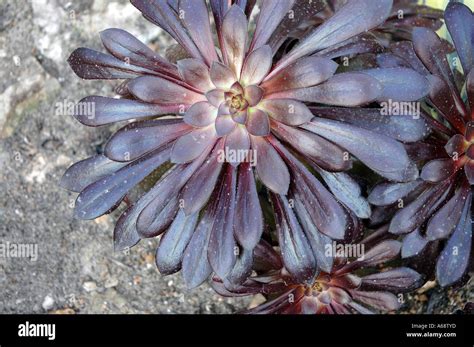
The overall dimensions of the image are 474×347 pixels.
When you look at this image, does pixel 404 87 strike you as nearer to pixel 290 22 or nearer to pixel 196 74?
pixel 290 22

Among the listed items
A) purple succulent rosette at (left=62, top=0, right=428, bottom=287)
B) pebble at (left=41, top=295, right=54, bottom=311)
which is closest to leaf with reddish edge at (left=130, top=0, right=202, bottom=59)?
purple succulent rosette at (left=62, top=0, right=428, bottom=287)

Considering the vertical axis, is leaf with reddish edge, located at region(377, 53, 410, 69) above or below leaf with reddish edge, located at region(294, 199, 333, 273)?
above

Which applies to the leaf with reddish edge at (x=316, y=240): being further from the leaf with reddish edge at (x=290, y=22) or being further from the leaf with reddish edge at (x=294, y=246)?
the leaf with reddish edge at (x=290, y=22)

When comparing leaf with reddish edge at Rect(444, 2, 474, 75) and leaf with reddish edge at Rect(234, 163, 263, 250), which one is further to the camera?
leaf with reddish edge at Rect(444, 2, 474, 75)

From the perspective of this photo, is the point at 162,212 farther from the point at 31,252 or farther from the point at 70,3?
the point at 70,3

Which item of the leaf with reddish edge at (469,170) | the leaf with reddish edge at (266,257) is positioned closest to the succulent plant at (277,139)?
the leaf with reddish edge at (469,170)

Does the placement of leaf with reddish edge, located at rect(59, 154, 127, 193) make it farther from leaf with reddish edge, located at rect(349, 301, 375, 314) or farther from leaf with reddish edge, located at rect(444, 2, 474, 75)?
leaf with reddish edge, located at rect(444, 2, 474, 75)

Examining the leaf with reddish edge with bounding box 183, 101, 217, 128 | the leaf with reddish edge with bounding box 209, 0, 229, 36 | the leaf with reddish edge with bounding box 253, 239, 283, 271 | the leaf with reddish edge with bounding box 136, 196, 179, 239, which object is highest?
the leaf with reddish edge with bounding box 209, 0, 229, 36

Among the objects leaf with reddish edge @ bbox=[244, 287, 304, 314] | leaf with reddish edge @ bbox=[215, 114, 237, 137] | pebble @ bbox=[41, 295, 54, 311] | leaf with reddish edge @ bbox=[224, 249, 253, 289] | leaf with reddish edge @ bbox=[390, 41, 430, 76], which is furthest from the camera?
pebble @ bbox=[41, 295, 54, 311]
